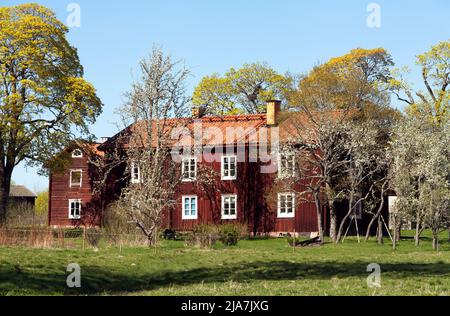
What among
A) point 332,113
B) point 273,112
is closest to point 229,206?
point 273,112

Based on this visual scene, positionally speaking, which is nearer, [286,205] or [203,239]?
[203,239]

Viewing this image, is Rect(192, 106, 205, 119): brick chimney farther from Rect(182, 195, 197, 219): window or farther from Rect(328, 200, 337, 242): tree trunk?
Rect(328, 200, 337, 242): tree trunk

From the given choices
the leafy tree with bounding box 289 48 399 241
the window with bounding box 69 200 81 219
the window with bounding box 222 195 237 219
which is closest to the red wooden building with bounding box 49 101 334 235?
the window with bounding box 222 195 237 219

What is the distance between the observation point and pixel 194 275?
73.3 feet

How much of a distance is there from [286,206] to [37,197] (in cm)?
5480

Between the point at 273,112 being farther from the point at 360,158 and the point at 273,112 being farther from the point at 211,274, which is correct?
the point at 211,274

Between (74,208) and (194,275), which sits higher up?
(74,208)

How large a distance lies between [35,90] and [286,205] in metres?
18.9

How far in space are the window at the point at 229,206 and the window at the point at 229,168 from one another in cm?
141

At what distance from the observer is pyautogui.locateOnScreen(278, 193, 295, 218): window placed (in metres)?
51.5

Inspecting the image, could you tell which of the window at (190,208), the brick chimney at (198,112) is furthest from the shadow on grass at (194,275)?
the brick chimney at (198,112)

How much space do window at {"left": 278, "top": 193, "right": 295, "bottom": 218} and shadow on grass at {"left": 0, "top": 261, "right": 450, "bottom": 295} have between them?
2484cm
